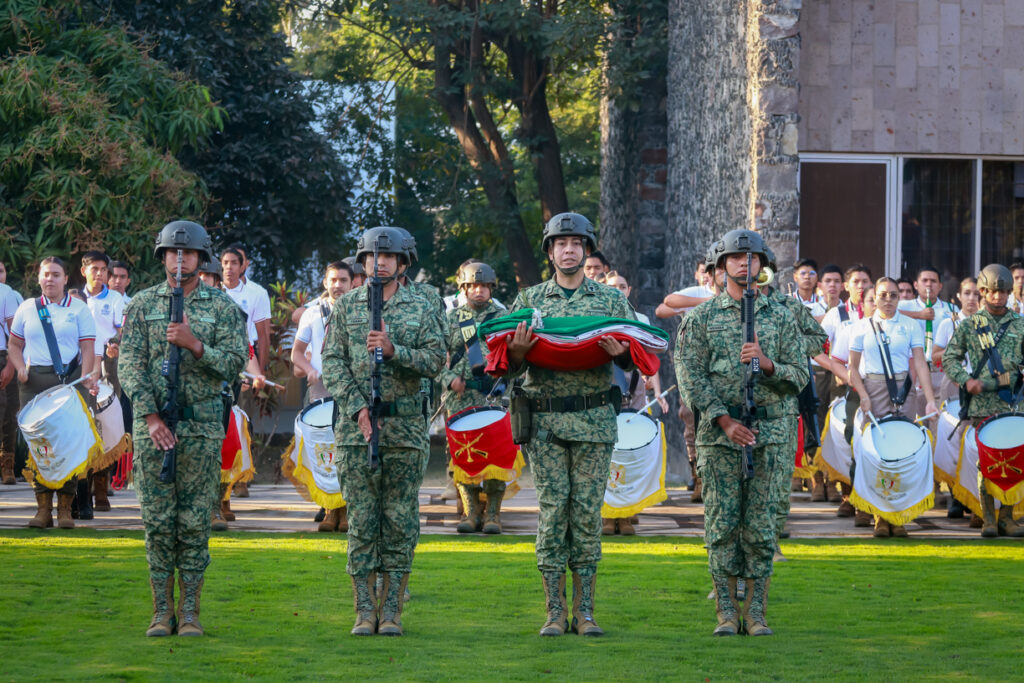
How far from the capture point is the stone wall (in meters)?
17.3

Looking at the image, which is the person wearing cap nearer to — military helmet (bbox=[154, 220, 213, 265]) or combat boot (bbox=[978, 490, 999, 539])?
military helmet (bbox=[154, 220, 213, 265])

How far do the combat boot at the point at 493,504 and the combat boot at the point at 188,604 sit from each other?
4231 mm

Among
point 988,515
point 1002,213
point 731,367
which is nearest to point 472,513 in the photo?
point 988,515

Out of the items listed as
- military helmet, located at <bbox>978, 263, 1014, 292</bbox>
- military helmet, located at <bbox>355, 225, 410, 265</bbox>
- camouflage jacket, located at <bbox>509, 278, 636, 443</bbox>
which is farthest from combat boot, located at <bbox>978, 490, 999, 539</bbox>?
military helmet, located at <bbox>355, 225, 410, 265</bbox>

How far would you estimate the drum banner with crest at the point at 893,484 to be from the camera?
1173cm

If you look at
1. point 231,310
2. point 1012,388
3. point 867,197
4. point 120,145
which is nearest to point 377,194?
point 120,145

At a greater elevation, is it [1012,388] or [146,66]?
[146,66]

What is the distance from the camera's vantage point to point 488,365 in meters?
7.98

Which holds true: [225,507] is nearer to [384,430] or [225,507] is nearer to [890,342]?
[384,430]

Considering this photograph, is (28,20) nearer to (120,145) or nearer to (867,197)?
(120,145)

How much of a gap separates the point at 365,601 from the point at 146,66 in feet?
41.9

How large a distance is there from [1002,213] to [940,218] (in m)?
0.84

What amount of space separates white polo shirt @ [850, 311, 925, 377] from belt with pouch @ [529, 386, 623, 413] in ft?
17.1

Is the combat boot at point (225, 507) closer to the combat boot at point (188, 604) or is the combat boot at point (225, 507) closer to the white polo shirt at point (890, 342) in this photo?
the combat boot at point (188, 604)
